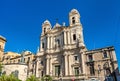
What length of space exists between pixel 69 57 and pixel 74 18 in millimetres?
13964

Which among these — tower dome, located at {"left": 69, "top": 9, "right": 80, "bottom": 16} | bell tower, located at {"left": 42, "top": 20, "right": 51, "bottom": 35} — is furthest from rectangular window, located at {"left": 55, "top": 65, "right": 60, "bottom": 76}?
tower dome, located at {"left": 69, "top": 9, "right": 80, "bottom": 16}

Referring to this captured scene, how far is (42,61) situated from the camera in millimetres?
52031

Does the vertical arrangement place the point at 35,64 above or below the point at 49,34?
below

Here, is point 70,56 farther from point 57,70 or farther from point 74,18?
point 74,18

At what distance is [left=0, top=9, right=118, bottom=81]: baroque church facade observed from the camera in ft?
136

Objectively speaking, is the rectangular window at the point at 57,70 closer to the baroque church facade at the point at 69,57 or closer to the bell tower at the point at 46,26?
the baroque church facade at the point at 69,57

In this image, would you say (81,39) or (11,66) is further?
(11,66)

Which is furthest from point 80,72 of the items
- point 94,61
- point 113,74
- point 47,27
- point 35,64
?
point 47,27

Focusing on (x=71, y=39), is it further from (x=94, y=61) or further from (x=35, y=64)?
(x=35, y=64)

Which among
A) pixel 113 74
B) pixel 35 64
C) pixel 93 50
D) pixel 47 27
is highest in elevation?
pixel 47 27

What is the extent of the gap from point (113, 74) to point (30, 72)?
27.1 metres

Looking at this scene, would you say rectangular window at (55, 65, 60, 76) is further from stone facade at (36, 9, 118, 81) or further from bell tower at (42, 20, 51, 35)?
bell tower at (42, 20, 51, 35)

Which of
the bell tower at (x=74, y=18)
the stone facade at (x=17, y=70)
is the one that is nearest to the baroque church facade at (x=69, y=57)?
the bell tower at (x=74, y=18)

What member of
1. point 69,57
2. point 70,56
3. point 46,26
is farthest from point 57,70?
point 46,26
